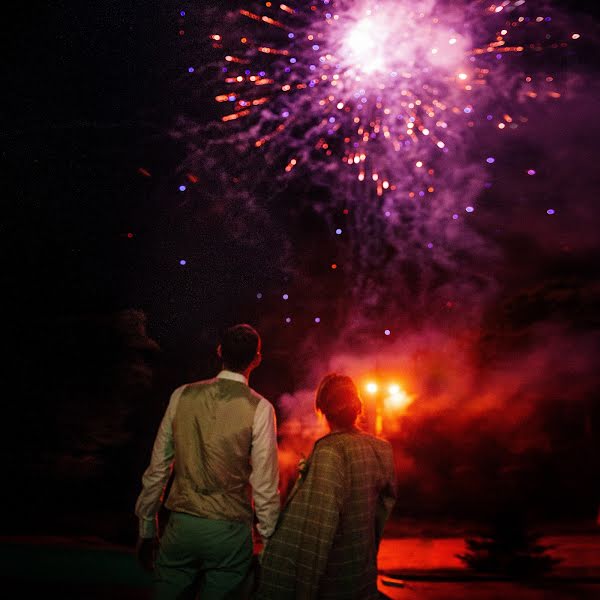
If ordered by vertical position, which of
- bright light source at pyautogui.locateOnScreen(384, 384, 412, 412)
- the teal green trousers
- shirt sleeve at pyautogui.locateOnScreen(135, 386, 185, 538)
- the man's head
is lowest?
the teal green trousers

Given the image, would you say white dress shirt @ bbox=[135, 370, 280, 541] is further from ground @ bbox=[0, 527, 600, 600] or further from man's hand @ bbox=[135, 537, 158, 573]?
ground @ bbox=[0, 527, 600, 600]

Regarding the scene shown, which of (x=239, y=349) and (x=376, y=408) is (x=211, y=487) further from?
(x=376, y=408)

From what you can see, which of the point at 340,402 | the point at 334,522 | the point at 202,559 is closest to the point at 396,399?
the point at 340,402

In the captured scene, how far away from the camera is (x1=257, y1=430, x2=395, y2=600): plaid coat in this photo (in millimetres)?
2209

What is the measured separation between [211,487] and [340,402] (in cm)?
67

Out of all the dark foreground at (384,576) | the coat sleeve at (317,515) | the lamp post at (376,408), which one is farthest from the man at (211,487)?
the lamp post at (376,408)

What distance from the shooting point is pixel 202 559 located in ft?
7.23

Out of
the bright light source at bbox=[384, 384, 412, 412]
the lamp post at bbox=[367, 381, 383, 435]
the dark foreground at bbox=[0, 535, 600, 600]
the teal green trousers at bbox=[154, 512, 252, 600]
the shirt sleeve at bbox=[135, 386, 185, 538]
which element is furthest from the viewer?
the bright light source at bbox=[384, 384, 412, 412]

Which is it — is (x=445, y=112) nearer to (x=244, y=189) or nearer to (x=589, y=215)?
(x=244, y=189)

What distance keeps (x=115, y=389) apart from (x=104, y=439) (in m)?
0.86

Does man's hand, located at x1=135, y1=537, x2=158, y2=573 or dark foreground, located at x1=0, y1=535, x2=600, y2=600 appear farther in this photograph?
dark foreground, located at x1=0, y1=535, x2=600, y2=600

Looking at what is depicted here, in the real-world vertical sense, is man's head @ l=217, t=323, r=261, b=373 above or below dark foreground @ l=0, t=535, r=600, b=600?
above

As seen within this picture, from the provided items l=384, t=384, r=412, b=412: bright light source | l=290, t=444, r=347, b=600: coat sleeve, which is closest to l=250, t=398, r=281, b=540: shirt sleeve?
l=290, t=444, r=347, b=600: coat sleeve

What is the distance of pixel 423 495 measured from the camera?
36.3 feet
